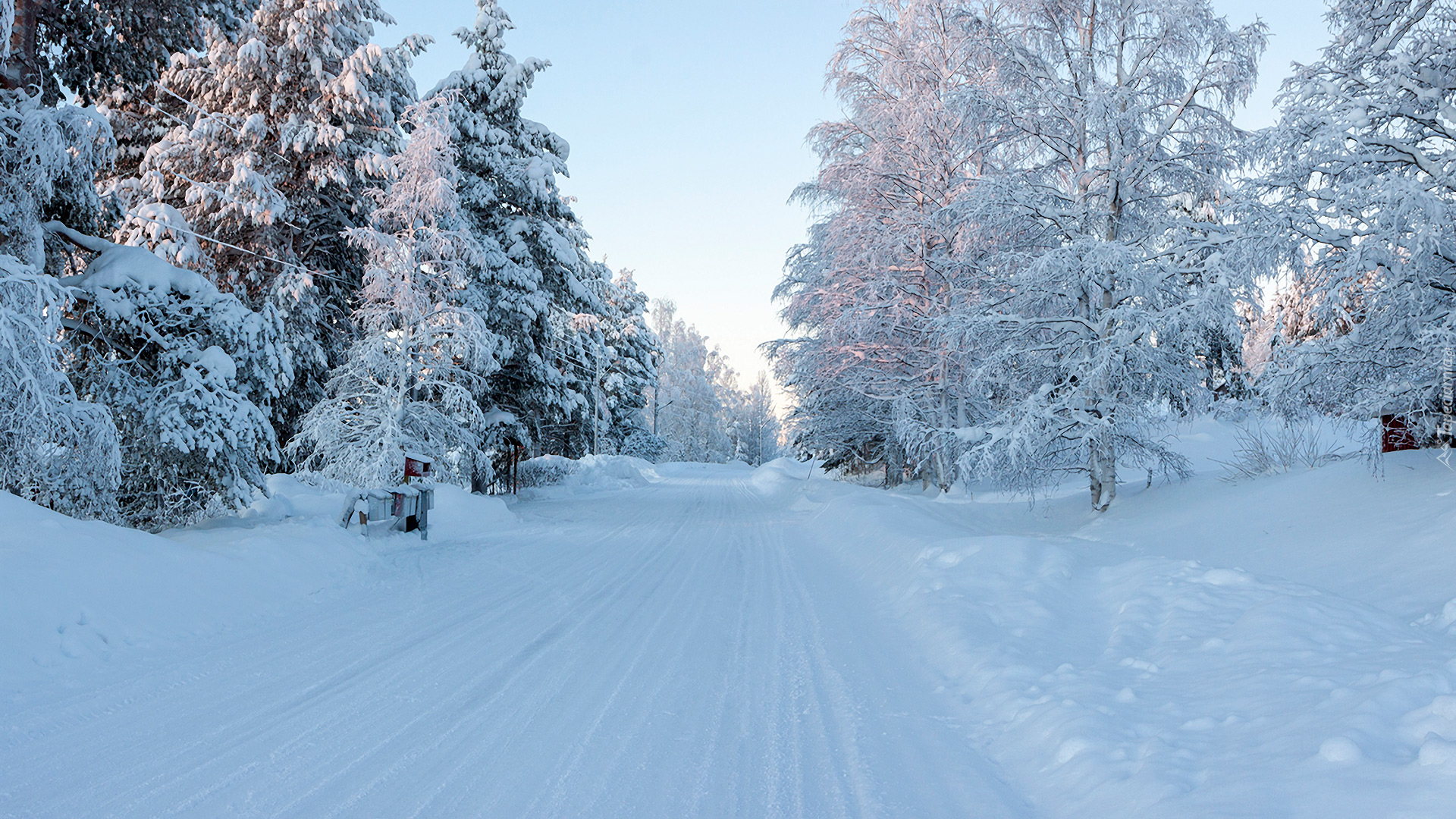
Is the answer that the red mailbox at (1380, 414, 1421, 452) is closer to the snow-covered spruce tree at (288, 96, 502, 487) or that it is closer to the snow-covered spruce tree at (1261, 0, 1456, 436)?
the snow-covered spruce tree at (1261, 0, 1456, 436)

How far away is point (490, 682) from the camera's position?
4.56 m

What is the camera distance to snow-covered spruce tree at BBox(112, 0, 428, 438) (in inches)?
541

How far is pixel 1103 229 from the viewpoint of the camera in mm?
11375

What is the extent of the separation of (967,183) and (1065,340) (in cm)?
478

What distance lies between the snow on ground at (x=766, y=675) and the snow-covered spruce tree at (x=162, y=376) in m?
0.94

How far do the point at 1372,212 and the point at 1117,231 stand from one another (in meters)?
4.26

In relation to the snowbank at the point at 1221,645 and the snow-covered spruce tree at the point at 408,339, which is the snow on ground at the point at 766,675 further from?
the snow-covered spruce tree at the point at 408,339

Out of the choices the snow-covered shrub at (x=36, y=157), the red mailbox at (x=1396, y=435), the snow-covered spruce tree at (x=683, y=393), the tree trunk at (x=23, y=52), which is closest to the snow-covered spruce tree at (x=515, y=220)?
the tree trunk at (x=23, y=52)

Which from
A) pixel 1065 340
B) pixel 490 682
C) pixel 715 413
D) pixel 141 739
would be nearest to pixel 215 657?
pixel 141 739

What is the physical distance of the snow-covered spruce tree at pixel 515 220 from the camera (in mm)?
18453

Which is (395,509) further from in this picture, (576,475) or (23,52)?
(576,475)

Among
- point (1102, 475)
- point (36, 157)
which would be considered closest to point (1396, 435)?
point (1102, 475)

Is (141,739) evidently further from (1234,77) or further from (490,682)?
(1234,77)

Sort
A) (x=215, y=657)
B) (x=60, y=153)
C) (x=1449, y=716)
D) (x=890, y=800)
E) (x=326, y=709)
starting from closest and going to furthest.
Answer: (x=1449, y=716) → (x=890, y=800) → (x=326, y=709) → (x=215, y=657) → (x=60, y=153)
